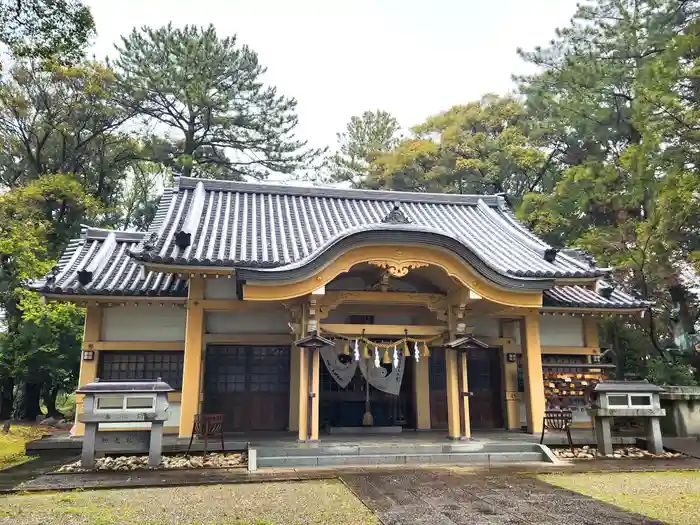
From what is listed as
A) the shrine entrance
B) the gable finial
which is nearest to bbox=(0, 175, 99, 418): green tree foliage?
the shrine entrance

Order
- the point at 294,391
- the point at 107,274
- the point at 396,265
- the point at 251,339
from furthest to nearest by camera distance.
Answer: the point at 294,391 < the point at 251,339 < the point at 107,274 < the point at 396,265

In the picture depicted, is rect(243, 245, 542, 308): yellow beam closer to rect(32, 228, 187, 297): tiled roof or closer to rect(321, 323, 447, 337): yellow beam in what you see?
rect(321, 323, 447, 337): yellow beam

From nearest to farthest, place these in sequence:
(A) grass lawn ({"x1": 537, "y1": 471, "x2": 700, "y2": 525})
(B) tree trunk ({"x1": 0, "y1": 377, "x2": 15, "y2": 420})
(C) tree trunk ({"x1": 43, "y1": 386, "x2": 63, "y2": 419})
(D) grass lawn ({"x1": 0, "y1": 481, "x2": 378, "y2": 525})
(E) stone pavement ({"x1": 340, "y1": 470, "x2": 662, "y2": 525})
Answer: (D) grass lawn ({"x1": 0, "y1": 481, "x2": 378, "y2": 525}), (E) stone pavement ({"x1": 340, "y1": 470, "x2": 662, "y2": 525}), (A) grass lawn ({"x1": 537, "y1": 471, "x2": 700, "y2": 525}), (B) tree trunk ({"x1": 0, "y1": 377, "x2": 15, "y2": 420}), (C) tree trunk ({"x1": 43, "y1": 386, "x2": 63, "y2": 419})

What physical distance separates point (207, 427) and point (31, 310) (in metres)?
9.19

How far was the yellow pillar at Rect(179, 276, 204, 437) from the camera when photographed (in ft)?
32.3

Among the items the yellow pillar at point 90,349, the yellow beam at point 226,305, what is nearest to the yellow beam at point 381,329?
the yellow beam at point 226,305

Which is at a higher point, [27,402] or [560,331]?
[560,331]

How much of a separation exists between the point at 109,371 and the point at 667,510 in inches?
405

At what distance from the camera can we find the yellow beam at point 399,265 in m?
9.57

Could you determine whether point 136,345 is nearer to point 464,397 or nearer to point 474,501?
point 464,397

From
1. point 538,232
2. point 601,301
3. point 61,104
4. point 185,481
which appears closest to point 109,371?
point 185,481

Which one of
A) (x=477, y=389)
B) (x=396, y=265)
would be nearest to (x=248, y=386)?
(x=396, y=265)

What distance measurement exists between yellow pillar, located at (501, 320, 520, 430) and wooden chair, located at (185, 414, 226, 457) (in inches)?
267

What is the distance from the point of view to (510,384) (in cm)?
1263
